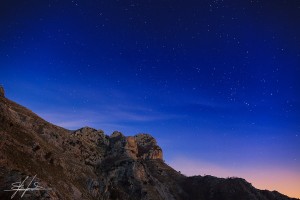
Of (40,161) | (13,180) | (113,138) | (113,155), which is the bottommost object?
(13,180)

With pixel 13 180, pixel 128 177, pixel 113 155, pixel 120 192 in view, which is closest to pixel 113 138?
pixel 113 155

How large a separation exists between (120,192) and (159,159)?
297 feet

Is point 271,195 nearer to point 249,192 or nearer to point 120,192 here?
point 249,192

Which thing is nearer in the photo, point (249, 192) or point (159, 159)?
point (249, 192)

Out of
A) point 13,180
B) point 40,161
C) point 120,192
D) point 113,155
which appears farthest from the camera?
point 113,155

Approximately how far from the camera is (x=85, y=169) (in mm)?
99188

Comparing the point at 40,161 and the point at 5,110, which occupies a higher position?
the point at 5,110

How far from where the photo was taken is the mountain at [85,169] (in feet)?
200

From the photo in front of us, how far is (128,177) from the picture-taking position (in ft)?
412

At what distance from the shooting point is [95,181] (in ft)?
313

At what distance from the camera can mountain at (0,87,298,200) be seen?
60812 millimetres

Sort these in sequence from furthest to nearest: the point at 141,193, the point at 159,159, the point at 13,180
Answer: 1. the point at 159,159
2. the point at 141,193
3. the point at 13,180

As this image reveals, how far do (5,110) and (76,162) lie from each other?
3049 centimetres

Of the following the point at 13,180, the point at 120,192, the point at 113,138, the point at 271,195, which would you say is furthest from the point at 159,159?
the point at 13,180
